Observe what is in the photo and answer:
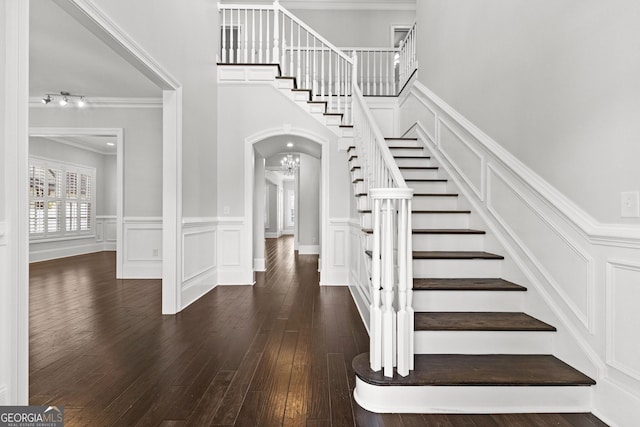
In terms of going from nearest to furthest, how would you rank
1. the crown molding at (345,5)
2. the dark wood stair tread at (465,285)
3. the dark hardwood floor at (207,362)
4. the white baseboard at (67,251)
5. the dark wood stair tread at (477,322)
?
the dark hardwood floor at (207,362), the dark wood stair tread at (477,322), the dark wood stair tread at (465,285), the white baseboard at (67,251), the crown molding at (345,5)

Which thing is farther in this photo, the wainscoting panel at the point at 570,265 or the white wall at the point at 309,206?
the white wall at the point at 309,206

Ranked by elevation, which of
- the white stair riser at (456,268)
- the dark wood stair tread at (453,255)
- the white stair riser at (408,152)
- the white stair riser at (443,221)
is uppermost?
the white stair riser at (408,152)

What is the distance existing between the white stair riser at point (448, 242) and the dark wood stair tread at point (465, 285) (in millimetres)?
396

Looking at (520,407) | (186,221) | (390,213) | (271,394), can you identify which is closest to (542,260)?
(520,407)

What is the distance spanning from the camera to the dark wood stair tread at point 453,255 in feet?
8.23

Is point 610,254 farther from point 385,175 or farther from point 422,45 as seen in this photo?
point 422,45

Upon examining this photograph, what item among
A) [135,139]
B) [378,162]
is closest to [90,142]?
[135,139]

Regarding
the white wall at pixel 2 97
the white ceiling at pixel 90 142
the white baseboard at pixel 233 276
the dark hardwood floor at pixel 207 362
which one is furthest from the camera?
the white ceiling at pixel 90 142

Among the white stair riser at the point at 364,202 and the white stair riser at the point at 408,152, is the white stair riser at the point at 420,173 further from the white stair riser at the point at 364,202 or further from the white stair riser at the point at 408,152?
the white stair riser at the point at 364,202

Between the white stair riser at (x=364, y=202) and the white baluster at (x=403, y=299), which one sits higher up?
the white stair riser at (x=364, y=202)

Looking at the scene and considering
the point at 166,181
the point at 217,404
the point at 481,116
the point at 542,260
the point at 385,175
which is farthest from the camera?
the point at 166,181

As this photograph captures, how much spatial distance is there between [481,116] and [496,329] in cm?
195

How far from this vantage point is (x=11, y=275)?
147cm

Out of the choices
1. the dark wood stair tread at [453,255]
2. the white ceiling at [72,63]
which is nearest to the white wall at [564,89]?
the dark wood stair tread at [453,255]
